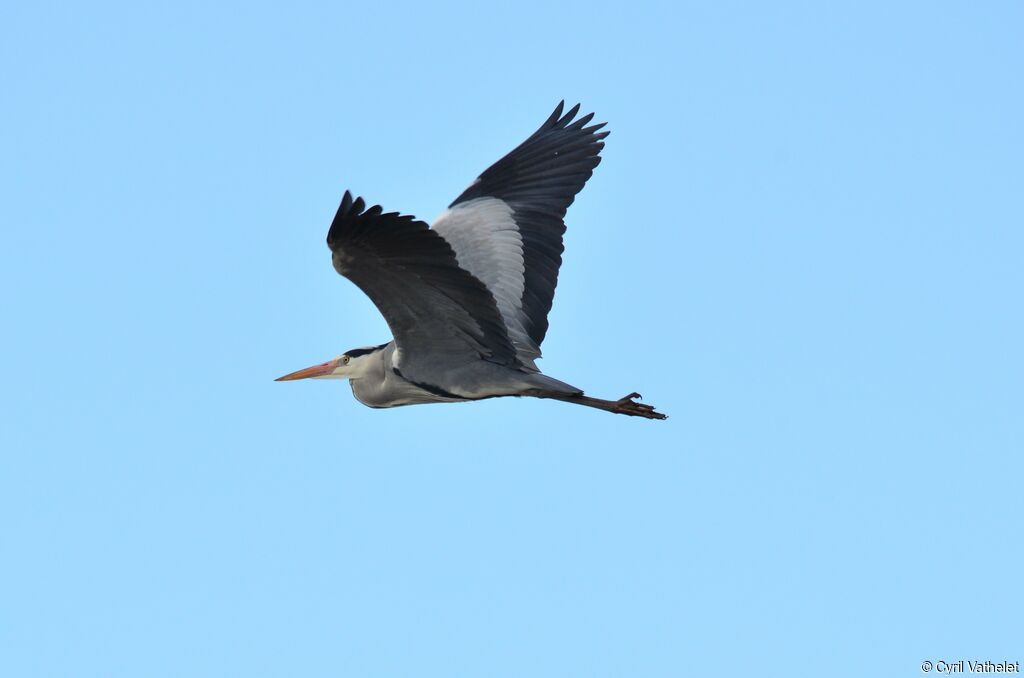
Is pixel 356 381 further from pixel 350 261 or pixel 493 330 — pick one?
pixel 350 261

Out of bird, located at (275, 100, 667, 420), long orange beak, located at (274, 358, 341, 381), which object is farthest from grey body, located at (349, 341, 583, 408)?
long orange beak, located at (274, 358, 341, 381)

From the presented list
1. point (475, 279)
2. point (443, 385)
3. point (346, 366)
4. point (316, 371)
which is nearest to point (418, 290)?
point (475, 279)

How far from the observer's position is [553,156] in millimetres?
10883

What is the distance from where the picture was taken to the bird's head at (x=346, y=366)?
372 inches

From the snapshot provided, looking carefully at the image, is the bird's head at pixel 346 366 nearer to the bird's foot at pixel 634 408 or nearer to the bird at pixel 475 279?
the bird at pixel 475 279

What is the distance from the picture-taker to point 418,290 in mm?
8055

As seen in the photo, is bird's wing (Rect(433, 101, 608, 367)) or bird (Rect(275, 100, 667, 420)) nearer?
bird (Rect(275, 100, 667, 420))

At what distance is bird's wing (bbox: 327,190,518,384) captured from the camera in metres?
7.41

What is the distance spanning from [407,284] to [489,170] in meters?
3.17

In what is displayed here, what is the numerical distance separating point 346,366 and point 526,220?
1.89m

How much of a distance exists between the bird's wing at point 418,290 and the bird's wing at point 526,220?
24.7 inches

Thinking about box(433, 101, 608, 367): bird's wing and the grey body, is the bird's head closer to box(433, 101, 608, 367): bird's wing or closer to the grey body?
the grey body

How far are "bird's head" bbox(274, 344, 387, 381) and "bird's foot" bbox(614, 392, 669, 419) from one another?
1.73 meters

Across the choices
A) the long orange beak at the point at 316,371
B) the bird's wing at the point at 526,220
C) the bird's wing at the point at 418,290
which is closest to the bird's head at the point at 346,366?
the long orange beak at the point at 316,371
